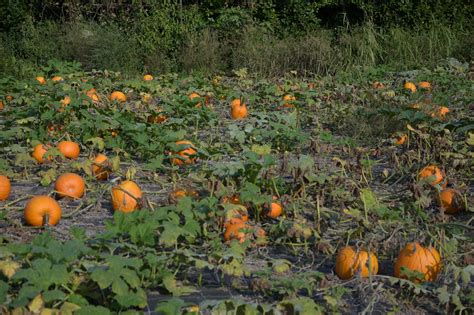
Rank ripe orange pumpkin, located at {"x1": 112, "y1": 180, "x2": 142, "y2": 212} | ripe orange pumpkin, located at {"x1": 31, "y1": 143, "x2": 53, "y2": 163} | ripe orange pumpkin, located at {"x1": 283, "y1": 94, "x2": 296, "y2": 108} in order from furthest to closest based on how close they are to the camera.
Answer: ripe orange pumpkin, located at {"x1": 283, "y1": 94, "x2": 296, "y2": 108}, ripe orange pumpkin, located at {"x1": 31, "y1": 143, "x2": 53, "y2": 163}, ripe orange pumpkin, located at {"x1": 112, "y1": 180, "x2": 142, "y2": 212}

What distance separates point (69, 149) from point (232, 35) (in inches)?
262

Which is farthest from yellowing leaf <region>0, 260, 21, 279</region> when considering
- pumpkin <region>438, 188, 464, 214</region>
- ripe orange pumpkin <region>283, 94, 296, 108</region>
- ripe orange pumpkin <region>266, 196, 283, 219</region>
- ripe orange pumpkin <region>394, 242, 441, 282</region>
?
ripe orange pumpkin <region>283, 94, 296, 108</region>

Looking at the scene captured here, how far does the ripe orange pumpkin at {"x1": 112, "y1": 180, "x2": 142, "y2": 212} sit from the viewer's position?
12.3 ft

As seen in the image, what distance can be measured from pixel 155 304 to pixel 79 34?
28.0 ft

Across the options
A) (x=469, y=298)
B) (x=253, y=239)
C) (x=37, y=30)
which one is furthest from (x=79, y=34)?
(x=469, y=298)

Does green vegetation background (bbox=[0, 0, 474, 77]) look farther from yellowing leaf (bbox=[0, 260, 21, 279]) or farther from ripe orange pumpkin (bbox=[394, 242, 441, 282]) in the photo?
yellowing leaf (bbox=[0, 260, 21, 279])

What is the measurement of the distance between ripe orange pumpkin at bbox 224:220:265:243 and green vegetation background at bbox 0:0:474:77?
20.0ft

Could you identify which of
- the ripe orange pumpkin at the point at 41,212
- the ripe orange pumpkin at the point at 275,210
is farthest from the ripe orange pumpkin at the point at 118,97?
the ripe orange pumpkin at the point at 275,210

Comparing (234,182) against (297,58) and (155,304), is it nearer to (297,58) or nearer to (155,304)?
(155,304)

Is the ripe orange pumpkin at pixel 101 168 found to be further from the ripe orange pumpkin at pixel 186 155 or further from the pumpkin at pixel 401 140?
the pumpkin at pixel 401 140

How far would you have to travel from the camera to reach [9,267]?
2.56m

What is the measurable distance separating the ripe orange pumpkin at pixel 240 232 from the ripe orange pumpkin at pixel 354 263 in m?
0.46

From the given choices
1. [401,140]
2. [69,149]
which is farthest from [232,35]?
[69,149]

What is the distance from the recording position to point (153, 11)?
11438 mm
